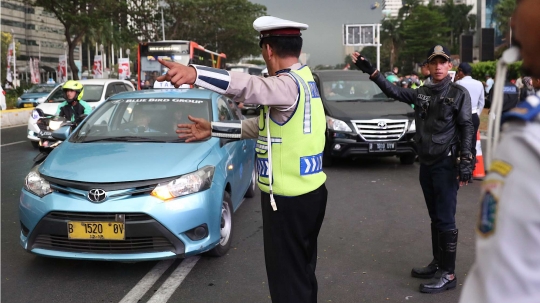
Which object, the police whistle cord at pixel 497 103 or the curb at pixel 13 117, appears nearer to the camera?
the police whistle cord at pixel 497 103

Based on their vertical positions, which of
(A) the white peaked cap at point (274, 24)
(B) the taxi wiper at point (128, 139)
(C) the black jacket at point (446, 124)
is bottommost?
(B) the taxi wiper at point (128, 139)

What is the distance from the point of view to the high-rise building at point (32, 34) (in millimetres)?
88438

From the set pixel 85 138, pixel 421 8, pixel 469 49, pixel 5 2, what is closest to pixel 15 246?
pixel 85 138

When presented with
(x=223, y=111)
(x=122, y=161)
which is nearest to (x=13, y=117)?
(x=223, y=111)

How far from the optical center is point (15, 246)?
5.55 meters

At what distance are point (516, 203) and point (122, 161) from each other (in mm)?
4073

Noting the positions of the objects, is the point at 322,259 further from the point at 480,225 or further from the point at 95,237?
the point at 480,225

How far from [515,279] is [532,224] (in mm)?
112

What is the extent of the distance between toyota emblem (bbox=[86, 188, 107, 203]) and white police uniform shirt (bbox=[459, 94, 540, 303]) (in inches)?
145

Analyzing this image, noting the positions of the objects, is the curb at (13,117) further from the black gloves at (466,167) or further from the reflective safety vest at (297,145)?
the reflective safety vest at (297,145)

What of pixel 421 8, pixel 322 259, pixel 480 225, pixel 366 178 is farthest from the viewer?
pixel 421 8

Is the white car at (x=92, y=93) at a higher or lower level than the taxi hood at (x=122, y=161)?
higher

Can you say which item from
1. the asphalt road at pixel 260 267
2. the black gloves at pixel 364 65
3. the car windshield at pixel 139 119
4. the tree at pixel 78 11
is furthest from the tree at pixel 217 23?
the black gloves at pixel 364 65

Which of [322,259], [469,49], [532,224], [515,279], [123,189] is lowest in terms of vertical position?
[322,259]
